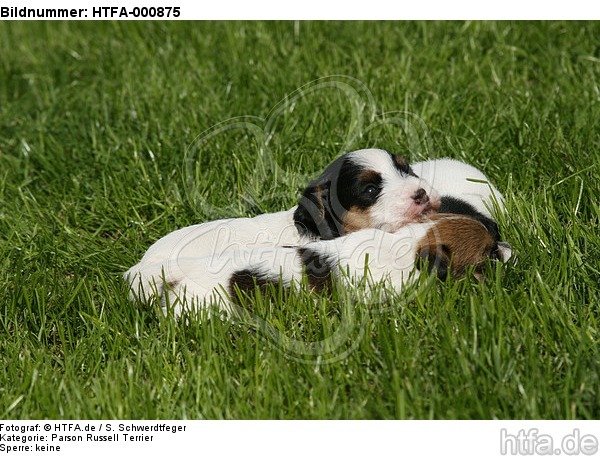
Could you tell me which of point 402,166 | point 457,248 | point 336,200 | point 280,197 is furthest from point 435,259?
point 280,197

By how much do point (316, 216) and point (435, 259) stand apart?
0.93 m

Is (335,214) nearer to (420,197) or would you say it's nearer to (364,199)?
(364,199)

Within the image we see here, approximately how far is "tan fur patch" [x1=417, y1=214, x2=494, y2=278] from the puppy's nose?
422 mm

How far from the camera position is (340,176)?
16.9 ft

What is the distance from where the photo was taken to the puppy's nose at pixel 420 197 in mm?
4988

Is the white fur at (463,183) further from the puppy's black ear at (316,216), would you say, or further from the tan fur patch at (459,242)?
the puppy's black ear at (316,216)

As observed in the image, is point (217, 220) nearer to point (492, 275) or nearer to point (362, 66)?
point (492, 275)

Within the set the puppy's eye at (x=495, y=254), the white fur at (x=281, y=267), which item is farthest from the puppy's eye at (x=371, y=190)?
the puppy's eye at (x=495, y=254)

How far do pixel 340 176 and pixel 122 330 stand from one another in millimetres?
1623

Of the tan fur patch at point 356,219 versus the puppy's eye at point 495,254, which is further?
the tan fur patch at point 356,219

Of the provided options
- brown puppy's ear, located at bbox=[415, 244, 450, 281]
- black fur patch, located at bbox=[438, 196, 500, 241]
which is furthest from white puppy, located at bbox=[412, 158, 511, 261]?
brown puppy's ear, located at bbox=[415, 244, 450, 281]
